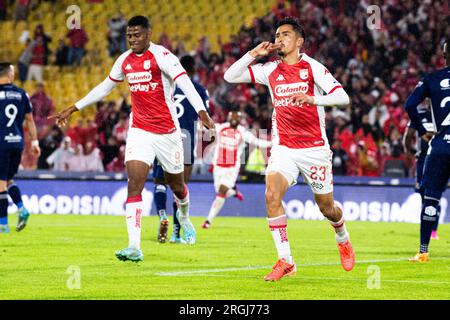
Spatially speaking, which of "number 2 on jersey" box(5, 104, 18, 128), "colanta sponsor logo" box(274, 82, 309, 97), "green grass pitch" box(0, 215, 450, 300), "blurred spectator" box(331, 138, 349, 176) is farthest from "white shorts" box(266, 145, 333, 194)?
"blurred spectator" box(331, 138, 349, 176)

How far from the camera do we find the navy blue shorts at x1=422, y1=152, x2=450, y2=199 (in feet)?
42.1

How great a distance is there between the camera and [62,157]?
26797mm

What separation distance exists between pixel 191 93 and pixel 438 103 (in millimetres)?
3043

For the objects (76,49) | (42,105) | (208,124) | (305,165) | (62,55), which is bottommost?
(305,165)

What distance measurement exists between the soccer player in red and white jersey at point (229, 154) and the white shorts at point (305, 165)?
10.0 meters

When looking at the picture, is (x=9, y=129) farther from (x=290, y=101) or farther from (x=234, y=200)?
(x=234, y=200)

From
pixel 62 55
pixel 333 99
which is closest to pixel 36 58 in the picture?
pixel 62 55

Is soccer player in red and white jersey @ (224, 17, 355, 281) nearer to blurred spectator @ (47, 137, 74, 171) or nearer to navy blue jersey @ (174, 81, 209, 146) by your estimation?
navy blue jersey @ (174, 81, 209, 146)

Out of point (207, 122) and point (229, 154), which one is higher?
point (207, 122)

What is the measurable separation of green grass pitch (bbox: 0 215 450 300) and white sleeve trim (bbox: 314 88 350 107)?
1738 millimetres

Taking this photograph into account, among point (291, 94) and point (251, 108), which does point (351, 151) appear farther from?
point (291, 94)

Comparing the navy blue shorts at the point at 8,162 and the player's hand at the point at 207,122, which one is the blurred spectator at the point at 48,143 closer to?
the navy blue shorts at the point at 8,162

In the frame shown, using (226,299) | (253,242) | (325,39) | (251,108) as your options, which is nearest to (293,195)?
(251,108)

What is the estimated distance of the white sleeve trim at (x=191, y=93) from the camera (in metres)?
11.9
